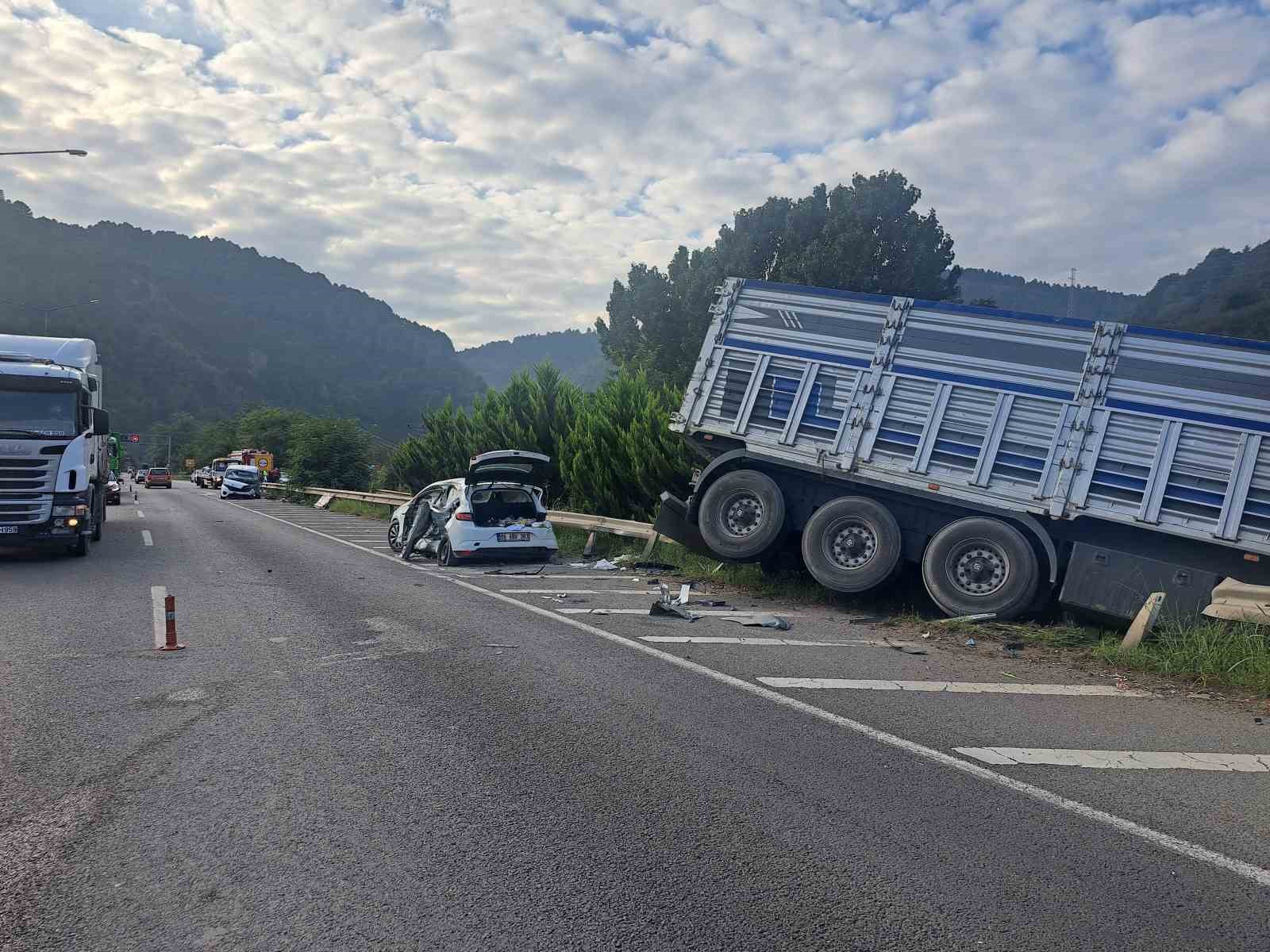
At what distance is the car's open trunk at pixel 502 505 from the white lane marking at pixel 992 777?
21.6ft

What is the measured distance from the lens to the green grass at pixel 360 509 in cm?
2855

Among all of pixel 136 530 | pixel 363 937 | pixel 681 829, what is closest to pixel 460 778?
pixel 681 829

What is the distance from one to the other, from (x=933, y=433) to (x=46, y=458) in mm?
12529

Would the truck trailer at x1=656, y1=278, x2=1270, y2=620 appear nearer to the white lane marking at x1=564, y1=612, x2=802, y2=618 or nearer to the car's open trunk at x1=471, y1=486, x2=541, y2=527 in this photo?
the white lane marking at x1=564, y1=612, x2=802, y2=618

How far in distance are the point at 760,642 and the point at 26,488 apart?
11360mm

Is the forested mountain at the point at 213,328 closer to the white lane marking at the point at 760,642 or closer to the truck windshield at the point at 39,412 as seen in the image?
the truck windshield at the point at 39,412

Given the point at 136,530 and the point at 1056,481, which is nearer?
the point at 1056,481

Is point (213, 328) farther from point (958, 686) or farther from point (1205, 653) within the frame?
point (1205, 653)

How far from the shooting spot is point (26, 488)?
13.4 metres

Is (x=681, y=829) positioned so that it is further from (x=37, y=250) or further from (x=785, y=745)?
(x=37, y=250)

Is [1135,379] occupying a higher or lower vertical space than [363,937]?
higher

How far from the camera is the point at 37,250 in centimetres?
13288

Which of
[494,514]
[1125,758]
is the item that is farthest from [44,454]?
[1125,758]

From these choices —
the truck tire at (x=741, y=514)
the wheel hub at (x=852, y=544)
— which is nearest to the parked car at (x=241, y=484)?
the truck tire at (x=741, y=514)
